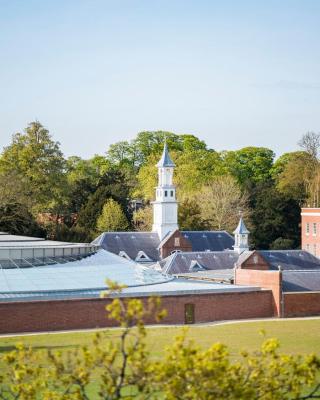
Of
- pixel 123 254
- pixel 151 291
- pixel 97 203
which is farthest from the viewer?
pixel 97 203

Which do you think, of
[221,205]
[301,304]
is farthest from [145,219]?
[301,304]

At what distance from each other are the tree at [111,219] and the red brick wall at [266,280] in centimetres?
2986

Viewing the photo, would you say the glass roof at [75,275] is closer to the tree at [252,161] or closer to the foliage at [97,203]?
the foliage at [97,203]

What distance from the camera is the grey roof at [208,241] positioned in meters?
69.1

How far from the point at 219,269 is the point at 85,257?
48.3 feet

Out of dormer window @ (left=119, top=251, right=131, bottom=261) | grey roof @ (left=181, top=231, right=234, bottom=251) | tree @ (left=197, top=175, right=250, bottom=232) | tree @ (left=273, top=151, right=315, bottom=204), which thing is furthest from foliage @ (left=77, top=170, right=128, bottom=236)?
tree @ (left=273, top=151, right=315, bottom=204)

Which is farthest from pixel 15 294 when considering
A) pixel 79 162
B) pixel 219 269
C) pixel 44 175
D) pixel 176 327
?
pixel 79 162

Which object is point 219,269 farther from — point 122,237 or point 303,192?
point 303,192

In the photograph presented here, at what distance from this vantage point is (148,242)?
6825 centimetres

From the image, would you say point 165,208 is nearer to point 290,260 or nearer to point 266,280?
point 290,260

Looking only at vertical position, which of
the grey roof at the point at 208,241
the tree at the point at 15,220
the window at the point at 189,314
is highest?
the tree at the point at 15,220

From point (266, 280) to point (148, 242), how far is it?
65.1 ft

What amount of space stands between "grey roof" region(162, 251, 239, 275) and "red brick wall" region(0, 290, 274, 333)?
1258 cm

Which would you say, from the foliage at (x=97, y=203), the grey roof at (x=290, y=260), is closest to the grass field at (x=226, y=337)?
the grey roof at (x=290, y=260)
